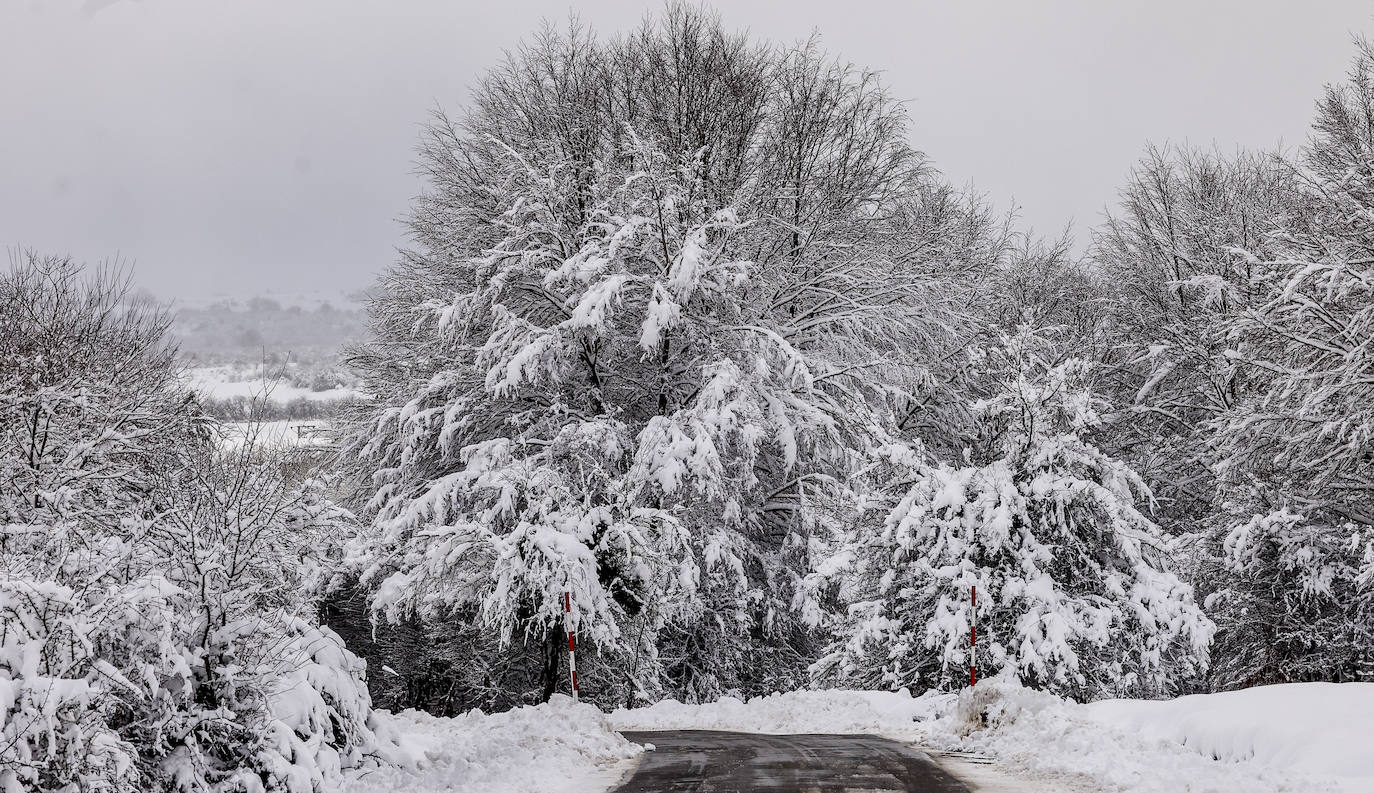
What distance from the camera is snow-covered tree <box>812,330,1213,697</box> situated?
14492mm

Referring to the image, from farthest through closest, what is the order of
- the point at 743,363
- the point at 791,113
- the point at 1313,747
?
1. the point at 791,113
2. the point at 743,363
3. the point at 1313,747

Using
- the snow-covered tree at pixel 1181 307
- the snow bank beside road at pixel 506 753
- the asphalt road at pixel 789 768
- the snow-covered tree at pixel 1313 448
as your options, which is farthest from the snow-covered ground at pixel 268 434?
the snow-covered tree at pixel 1181 307

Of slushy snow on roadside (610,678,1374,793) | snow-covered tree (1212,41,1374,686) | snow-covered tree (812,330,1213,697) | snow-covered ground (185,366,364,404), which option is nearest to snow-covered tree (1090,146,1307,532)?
snow-covered tree (1212,41,1374,686)

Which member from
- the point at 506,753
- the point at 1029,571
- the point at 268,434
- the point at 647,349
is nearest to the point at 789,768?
the point at 506,753

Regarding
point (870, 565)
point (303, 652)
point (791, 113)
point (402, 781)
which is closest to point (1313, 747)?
point (402, 781)

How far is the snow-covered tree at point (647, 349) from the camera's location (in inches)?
661

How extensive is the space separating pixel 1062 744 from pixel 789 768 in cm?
234

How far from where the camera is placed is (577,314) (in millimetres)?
17953

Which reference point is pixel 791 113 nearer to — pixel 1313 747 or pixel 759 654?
pixel 759 654

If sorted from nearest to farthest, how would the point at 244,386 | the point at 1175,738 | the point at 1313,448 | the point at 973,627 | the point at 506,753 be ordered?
the point at 1175,738 < the point at 506,753 < the point at 244,386 < the point at 973,627 < the point at 1313,448

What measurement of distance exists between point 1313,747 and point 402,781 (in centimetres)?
603

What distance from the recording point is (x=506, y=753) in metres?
8.86

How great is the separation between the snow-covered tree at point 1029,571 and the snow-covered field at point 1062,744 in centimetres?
298

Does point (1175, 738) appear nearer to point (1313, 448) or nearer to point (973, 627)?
point (973, 627)
